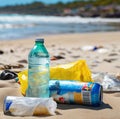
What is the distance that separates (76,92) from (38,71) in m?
0.33

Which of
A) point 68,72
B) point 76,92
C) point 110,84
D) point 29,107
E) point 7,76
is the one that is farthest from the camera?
point 7,76

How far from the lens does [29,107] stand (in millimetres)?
2562

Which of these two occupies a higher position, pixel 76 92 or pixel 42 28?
pixel 42 28

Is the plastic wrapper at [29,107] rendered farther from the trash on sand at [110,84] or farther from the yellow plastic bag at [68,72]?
the trash on sand at [110,84]

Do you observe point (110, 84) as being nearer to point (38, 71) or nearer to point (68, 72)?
point (68, 72)

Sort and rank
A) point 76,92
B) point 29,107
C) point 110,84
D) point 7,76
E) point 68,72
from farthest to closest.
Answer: point 7,76 < point 110,84 < point 68,72 < point 76,92 < point 29,107

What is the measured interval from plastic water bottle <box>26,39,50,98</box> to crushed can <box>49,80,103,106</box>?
0.08 metres

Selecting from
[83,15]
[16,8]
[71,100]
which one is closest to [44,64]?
[71,100]

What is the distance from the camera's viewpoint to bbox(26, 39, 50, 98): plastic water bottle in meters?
2.79

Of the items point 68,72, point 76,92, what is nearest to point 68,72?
point 68,72

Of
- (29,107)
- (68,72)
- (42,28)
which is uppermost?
(42,28)

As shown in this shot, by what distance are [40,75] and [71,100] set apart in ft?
1.00

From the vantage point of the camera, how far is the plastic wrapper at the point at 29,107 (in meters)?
2.56

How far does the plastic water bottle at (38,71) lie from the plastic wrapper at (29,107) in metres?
0.19
